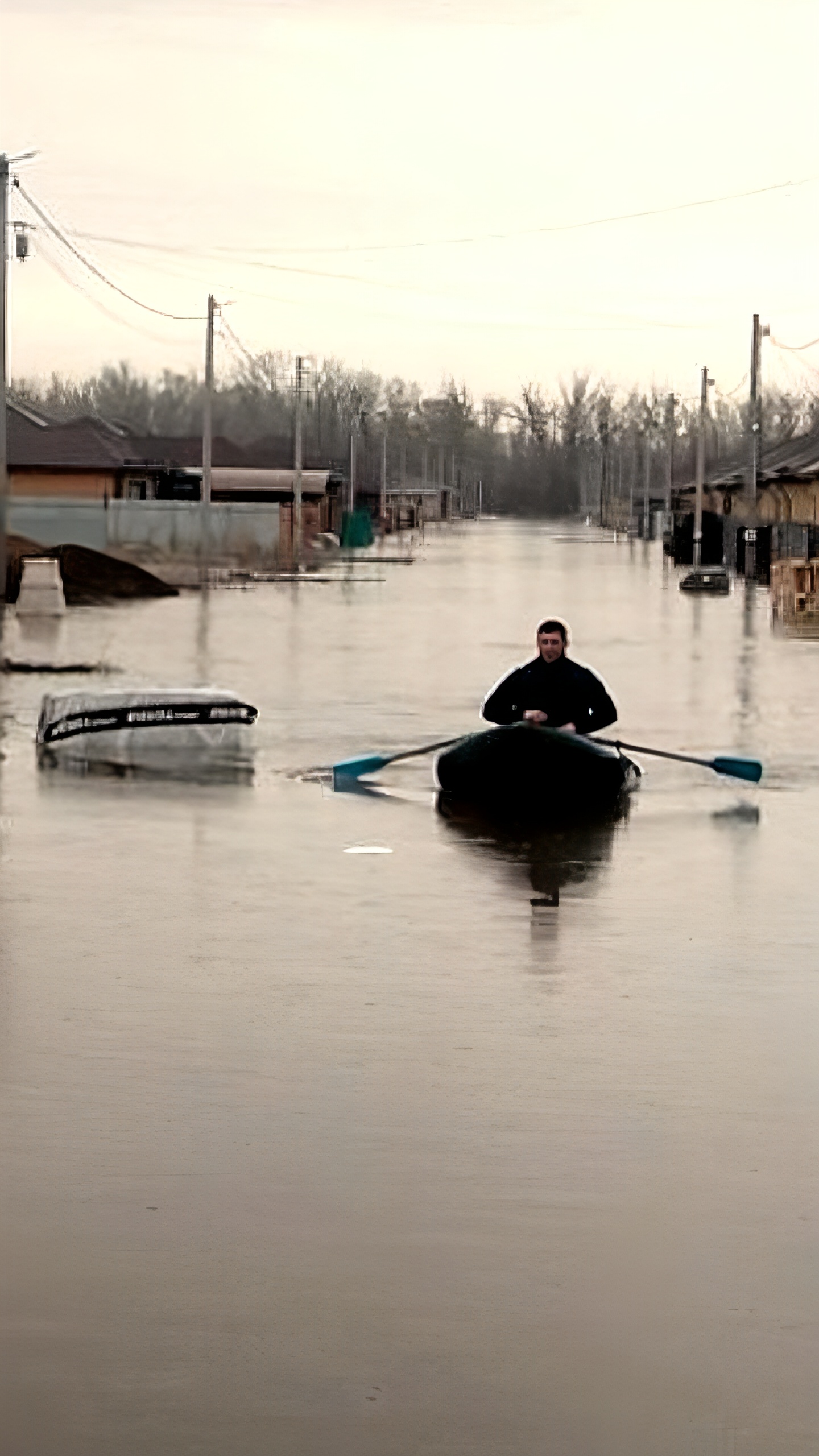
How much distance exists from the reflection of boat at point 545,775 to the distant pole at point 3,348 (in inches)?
1211

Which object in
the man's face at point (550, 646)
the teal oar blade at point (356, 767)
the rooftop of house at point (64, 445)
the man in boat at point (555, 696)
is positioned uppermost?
the rooftop of house at point (64, 445)

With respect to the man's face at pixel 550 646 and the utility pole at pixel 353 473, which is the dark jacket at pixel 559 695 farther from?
the utility pole at pixel 353 473

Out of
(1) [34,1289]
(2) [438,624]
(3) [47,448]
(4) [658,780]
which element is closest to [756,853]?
(4) [658,780]

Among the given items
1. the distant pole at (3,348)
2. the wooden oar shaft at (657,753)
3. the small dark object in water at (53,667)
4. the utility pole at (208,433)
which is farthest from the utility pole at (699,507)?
the wooden oar shaft at (657,753)

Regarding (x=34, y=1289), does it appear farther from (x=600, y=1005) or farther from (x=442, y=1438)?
(x=600, y=1005)

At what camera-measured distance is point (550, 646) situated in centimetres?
2028

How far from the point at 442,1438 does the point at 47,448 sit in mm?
92860

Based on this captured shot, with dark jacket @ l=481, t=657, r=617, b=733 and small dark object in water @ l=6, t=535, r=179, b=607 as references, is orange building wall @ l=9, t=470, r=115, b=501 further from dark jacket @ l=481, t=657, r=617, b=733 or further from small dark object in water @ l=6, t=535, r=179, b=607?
dark jacket @ l=481, t=657, r=617, b=733

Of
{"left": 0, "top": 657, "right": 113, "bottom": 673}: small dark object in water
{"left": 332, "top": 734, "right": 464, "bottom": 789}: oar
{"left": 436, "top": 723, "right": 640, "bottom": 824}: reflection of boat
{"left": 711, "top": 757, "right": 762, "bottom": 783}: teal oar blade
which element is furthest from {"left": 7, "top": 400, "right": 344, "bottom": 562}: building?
{"left": 436, "top": 723, "right": 640, "bottom": 824}: reflection of boat

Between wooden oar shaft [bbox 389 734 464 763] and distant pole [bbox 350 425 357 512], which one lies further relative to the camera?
distant pole [bbox 350 425 357 512]

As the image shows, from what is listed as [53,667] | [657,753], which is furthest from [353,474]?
[657,753]

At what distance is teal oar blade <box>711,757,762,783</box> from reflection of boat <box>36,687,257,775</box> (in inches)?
168

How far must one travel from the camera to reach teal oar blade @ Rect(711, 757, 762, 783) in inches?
885

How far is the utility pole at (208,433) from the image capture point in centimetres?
7394
